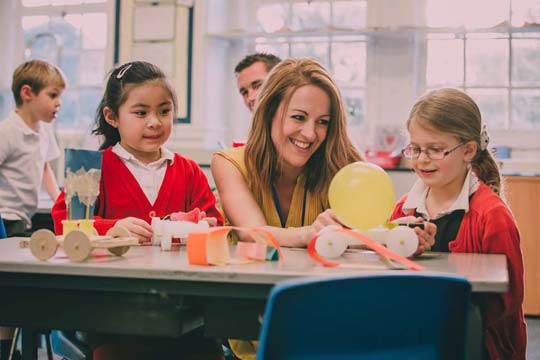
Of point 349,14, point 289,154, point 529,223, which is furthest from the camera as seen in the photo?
point 349,14

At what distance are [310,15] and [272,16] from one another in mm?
287

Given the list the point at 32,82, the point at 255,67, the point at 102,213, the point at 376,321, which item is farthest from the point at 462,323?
the point at 32,82

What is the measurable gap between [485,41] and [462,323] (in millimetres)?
3982

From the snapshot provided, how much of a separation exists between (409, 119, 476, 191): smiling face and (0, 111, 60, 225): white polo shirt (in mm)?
2246

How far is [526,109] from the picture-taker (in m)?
4.81

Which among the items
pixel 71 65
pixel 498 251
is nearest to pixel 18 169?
pixel 71 65

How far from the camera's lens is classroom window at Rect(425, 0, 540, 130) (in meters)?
4.75

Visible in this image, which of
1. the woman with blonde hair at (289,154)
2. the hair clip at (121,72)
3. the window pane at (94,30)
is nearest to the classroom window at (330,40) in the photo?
the window pane at (94,30)

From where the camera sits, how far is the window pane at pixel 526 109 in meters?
4.79

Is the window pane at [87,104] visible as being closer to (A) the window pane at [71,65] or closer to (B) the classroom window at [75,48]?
(B) the classroom window at [75,48]

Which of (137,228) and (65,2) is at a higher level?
(65,2)

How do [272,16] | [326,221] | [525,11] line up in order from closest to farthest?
[326,221], [525,11], [272,16]

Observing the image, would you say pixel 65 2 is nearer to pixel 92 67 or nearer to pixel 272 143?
pixel 92 67

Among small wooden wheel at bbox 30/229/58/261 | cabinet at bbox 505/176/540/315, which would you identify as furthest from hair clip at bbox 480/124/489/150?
cabinet at bbox 505/176/540/315
